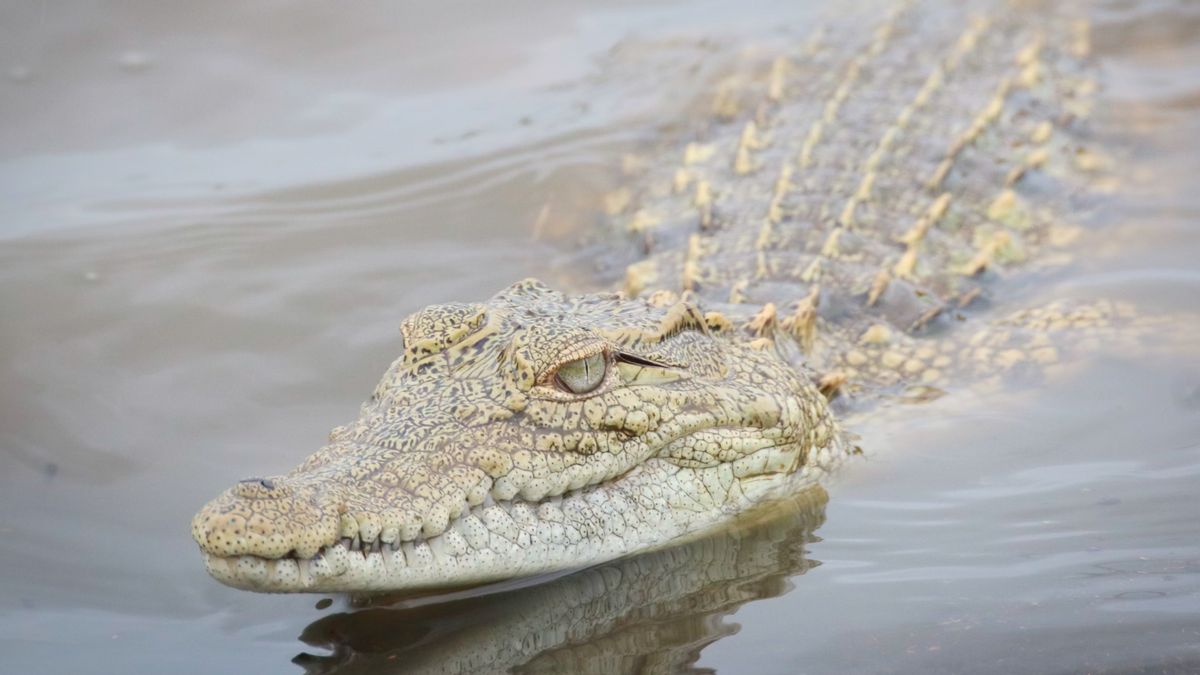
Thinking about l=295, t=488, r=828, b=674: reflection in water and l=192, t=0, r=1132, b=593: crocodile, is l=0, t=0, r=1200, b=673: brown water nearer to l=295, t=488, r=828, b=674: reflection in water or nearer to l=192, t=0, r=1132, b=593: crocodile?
l=295, t=488, r=828, b=674: reflection in water

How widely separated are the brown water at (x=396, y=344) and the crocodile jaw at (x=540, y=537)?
0.12 meters

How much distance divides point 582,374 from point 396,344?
2.01 metres

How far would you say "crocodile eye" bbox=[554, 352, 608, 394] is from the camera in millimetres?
3506

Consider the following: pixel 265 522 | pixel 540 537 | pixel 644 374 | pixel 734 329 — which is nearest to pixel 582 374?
pixel 644 374

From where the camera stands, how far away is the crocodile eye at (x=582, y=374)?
3.51m

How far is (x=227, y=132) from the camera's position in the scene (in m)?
7.38

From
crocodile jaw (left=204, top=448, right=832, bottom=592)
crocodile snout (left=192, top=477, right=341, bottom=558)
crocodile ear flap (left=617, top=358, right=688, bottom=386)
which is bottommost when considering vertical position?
crocodile jaw (left=204, top=448, right=832, bottom=592)

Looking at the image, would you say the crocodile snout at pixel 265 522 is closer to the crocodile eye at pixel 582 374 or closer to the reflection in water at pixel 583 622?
the reflection in water at pixel 583 622

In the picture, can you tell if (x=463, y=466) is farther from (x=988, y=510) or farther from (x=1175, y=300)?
(x=1175, y=300)

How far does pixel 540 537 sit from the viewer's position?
3291 millimetres

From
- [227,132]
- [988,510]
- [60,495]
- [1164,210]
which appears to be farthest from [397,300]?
[1164,210]

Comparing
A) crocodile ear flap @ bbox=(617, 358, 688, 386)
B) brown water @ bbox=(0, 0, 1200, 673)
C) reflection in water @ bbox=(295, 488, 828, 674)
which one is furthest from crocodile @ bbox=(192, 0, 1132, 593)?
brown water @ bbox=(0, 0, 1200, 673)

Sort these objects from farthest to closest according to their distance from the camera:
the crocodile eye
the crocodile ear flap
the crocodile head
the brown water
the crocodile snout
Answer: the crocodile ear flap < the crocodile eye < the brown water < the crocodile head < the crocodile snout

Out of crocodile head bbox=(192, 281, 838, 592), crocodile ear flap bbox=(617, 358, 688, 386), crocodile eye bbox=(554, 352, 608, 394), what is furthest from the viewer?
crocodile ear flap bbox=(617, 358, 688, 386)
